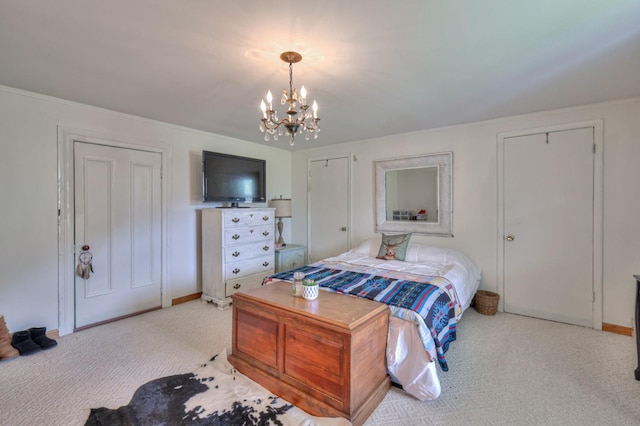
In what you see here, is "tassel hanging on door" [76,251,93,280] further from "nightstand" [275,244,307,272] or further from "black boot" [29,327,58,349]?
"nightstand" [275,244,307,272]

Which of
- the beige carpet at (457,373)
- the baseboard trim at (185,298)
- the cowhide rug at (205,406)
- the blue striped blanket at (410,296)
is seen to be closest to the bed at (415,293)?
the blue striped blanket at (410,296)

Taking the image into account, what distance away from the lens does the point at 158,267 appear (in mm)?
3615

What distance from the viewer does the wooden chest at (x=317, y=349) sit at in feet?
5.56

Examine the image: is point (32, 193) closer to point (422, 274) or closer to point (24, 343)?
point (24, 343)

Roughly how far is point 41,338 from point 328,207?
145 inches

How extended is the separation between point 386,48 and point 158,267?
136 inches

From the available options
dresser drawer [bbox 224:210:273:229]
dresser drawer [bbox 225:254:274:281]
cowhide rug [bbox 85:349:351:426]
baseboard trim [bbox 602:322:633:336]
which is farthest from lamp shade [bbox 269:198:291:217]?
baseboard trim [bbox 602:322:633:336]

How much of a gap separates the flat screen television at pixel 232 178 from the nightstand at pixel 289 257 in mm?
859

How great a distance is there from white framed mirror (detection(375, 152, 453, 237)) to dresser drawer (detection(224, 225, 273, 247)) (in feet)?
5.33

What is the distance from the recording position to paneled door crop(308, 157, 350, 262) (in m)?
4.71

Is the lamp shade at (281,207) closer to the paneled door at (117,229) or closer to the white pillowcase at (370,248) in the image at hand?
the white pillowcase at (370,248)

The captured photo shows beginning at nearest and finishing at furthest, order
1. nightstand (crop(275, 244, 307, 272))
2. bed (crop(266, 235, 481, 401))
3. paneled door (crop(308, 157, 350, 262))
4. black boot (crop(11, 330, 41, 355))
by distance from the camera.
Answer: bed (crop(266, 235, 481, 401))
black boot (crop(11, 330, 41, 355))
nightstand (crop(275, 244, 307, 272))
paneled door (crop(308, 157, 350, 262))

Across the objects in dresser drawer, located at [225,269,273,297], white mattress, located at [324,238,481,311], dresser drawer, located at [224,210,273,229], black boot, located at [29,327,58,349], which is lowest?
black boot, located at [29,327,58,349]

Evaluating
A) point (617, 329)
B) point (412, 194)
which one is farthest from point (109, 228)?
point (617, 329)
